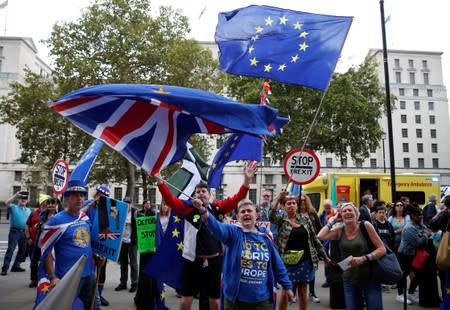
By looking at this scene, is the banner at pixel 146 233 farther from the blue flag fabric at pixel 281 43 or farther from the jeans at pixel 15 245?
the jeans at pixel 15 245

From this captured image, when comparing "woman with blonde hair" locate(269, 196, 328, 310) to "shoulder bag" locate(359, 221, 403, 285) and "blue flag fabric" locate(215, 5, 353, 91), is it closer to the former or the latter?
"shoulder bag" locate(359, 221, 403, 285)

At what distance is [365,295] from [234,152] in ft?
8.59

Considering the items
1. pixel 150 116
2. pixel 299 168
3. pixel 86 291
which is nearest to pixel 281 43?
pixel 299 168

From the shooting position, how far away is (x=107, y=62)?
25422mm

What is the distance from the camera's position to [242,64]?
6.78 meters

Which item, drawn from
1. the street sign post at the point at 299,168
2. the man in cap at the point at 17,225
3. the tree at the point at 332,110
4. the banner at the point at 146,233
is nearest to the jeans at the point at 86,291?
the banner at the point at 146,233

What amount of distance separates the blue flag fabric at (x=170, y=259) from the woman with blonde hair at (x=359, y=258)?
2082mm

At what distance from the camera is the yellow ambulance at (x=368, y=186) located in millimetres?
16281

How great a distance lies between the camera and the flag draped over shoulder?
4668 mm

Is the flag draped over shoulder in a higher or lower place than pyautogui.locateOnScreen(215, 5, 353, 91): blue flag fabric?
lower

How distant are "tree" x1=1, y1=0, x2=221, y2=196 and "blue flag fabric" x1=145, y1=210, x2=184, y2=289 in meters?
20.3

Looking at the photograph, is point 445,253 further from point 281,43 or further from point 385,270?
point 281,43

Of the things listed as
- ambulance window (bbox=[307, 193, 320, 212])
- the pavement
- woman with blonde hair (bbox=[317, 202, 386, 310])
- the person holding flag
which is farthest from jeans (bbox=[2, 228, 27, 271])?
ambulance window (bbox=[307, 193, 320, 212])

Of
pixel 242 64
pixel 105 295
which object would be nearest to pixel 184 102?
pixel 242 64
